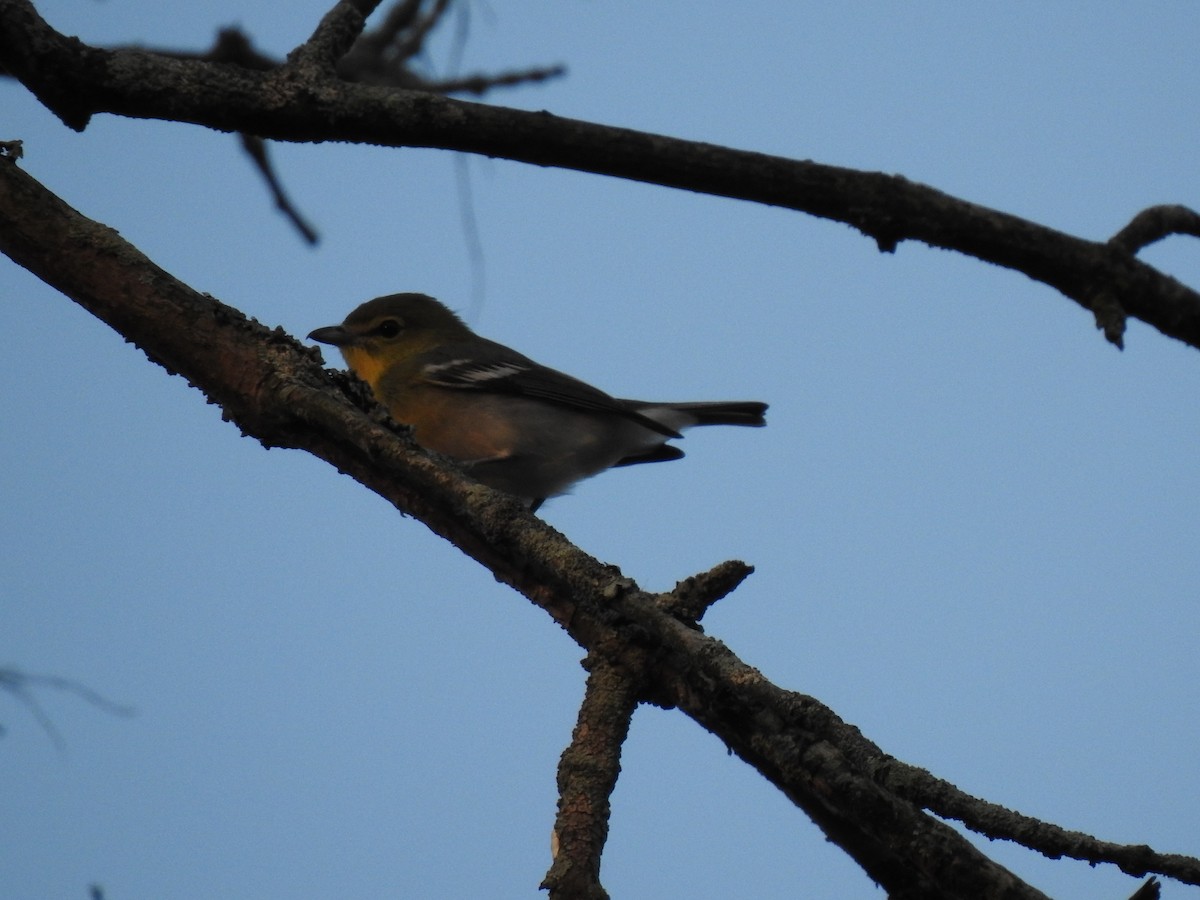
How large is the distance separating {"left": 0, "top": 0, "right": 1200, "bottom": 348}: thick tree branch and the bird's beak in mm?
5768

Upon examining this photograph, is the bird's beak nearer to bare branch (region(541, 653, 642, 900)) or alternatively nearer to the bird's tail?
the bird's tail

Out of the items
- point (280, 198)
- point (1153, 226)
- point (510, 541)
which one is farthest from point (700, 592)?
point (280, 198)

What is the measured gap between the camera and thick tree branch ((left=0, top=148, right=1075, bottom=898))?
8.96ft

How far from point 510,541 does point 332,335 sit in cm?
635

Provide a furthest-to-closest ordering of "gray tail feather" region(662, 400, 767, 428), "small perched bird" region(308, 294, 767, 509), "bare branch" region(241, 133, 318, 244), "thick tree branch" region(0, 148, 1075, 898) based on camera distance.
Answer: "gray tail feather" region(662, 400, 767, 428)
"small perched bird" region(308, 294, 767, 509)
"bare branch" region(241, 133, 318, 244)
"thick tree branch" region(0, 148, 1075, 898)

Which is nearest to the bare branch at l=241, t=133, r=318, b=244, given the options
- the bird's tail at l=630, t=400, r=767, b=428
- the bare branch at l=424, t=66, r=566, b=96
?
the bare branch at l=424, t=66, r=566, b=96

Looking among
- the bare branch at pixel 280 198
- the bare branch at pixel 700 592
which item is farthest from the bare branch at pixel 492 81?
the bare branch at pixel 700 592

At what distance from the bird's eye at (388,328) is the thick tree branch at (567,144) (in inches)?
231

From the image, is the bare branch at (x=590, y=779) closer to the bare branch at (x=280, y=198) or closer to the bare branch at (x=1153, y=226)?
the bare branch at (x=1153, y=226)

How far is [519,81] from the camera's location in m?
6.86

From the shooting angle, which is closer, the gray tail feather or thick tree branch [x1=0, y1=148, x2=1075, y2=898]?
thick tree branch [x1=0, y1=148, x2=1075, y2=898]

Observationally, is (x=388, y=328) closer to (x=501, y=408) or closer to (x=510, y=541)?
(x=501, y=408)

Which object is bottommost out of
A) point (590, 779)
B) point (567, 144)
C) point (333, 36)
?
point (590, 779)

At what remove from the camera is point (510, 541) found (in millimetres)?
3504
